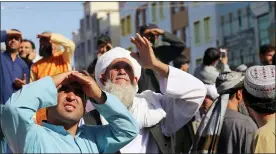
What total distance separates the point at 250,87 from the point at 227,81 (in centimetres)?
186

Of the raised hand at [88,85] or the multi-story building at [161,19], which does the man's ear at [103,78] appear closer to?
the raised hand at [88,85]

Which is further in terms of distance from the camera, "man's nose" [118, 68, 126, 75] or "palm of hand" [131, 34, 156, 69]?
"man's nose" [118, 68, 126, 75]

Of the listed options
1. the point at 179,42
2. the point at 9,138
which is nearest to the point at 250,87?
the point at 9,138

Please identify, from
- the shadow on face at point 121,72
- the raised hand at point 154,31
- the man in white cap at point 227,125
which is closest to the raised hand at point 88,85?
the shadow on face at point 121,72

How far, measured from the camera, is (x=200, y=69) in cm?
962

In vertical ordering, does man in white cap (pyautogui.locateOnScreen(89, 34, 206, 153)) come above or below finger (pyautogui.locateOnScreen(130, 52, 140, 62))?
below

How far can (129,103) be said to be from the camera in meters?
5.83

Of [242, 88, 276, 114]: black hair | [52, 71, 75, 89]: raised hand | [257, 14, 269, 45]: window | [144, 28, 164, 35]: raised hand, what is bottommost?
[257, 14, 269, 45]: window

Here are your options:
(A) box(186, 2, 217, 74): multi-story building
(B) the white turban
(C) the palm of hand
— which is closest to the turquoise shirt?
(C) the palm of hand

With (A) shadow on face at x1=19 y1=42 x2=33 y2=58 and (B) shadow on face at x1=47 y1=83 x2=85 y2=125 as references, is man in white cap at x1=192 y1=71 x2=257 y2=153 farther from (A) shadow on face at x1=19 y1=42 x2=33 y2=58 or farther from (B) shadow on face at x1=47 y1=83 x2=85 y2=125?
(A) shadow on face at x1=19 y1=42 x2=33 y2=58

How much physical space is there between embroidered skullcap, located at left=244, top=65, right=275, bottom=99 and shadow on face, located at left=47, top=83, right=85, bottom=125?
3.03ft

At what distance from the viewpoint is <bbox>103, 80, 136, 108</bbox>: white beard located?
5719mm

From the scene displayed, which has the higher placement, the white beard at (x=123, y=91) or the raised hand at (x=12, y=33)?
the raised hand at (x=12, y=33)

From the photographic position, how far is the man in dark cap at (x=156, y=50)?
730cm
